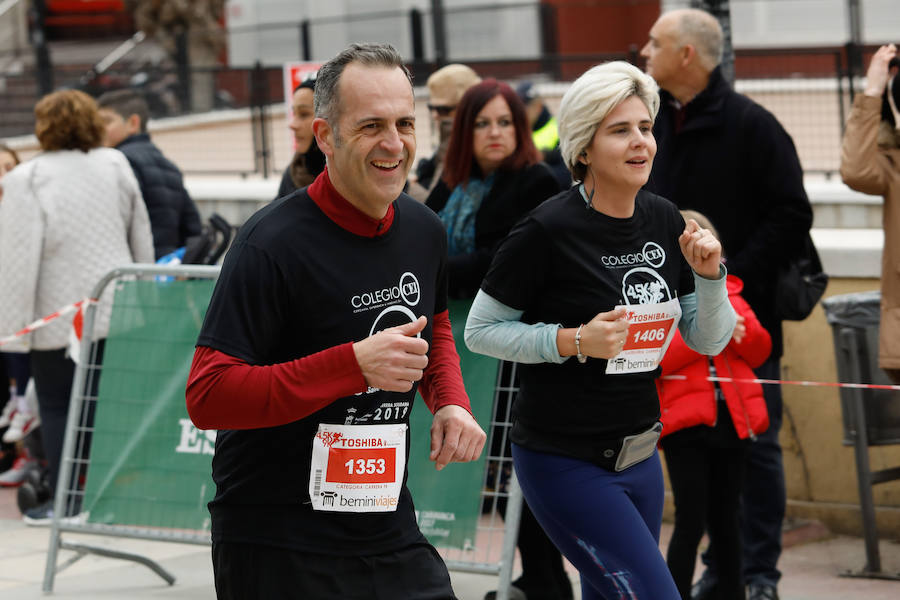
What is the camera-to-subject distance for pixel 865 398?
6012 mm

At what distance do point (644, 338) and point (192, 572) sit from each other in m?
3.43

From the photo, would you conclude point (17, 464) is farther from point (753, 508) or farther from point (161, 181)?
point (753, 508)

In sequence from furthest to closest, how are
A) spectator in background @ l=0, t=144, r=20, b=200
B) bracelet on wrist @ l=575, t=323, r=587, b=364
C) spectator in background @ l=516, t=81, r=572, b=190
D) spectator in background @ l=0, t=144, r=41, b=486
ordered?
spectator in background @ l=516, t=81, r=572, b=190
spectator in background @ l=0, t=144, r=20, b=200
spectator in background @ l=0, t=144, r=41, b=486
bracelet on wrist @ l=575, t=323, r=587, b=364

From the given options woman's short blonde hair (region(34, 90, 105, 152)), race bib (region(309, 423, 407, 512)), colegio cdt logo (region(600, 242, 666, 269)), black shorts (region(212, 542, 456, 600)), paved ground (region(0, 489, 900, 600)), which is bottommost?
paved ground (region(0, 489, 900, 600))

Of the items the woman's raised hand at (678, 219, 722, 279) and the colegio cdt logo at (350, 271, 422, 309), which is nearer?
the colegio cdt logo at (350, 271, 422, 309)

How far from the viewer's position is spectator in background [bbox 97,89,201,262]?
315 inches

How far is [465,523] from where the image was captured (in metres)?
5.43

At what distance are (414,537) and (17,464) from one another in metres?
6.30

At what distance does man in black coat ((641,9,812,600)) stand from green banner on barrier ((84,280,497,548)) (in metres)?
2.10

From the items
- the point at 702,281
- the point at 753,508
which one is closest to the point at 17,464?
the point at 753,508

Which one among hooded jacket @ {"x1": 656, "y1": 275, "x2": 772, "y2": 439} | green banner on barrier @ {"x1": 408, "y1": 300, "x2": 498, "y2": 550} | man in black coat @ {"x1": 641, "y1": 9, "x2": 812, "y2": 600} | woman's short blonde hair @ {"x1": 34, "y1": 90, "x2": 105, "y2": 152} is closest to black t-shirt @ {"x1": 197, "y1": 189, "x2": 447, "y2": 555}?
hooded jacket @ {"x1": 656, "y1": 275, "x2": 772, "y2": 439}

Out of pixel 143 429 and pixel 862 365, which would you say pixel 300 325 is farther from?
pixel 862 365

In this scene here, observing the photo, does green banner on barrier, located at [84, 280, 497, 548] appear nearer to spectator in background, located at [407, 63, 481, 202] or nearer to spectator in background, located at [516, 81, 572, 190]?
spectator in background, located at [407, 63, 481, 202]

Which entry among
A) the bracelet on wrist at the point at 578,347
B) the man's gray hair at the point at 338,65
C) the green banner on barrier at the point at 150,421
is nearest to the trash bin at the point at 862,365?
the bracelet on wrist at the point at 578,347
